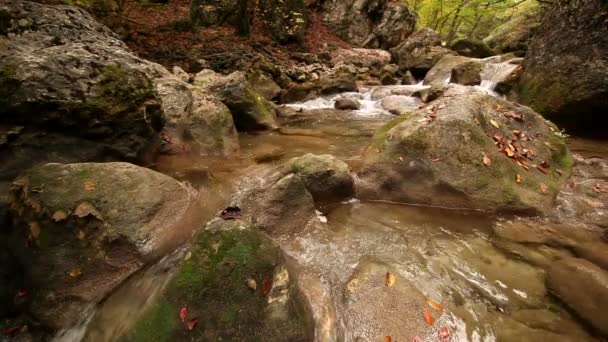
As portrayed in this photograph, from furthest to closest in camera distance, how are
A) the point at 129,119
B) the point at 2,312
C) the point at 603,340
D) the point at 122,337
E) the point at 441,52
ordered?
the point at 441,52
the point at 129,119
the point at 2,312
the point at 603,340
the point at 122,337

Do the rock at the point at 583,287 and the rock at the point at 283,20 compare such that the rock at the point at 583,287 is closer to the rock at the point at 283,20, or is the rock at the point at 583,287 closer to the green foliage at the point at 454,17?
the rock at the point at 283,20

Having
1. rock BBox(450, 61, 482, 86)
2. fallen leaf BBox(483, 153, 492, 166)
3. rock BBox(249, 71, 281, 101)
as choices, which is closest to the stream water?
fallen leaf BBox(483, 153, 492, 166)

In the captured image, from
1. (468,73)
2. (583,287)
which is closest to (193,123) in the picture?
(583,287)

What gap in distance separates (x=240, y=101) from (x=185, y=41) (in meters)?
6.90

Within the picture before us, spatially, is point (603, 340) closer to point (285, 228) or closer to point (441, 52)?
point (285, 228)

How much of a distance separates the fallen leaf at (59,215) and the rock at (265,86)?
782 cm

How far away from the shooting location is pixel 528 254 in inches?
107

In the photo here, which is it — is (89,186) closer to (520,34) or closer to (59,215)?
(59,215)

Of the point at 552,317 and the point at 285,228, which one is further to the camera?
the point at 285,228

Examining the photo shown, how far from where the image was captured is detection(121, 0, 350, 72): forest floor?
34.4ft

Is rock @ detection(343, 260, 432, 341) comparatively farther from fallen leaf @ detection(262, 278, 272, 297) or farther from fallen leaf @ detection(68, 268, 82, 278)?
fallen leaf @ detection(68, 268, 82, 278)

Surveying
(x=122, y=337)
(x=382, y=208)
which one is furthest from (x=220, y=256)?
(x=382, y=208)

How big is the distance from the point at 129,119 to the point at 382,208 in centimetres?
348

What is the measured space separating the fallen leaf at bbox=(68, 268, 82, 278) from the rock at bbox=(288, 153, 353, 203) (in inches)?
88.4
